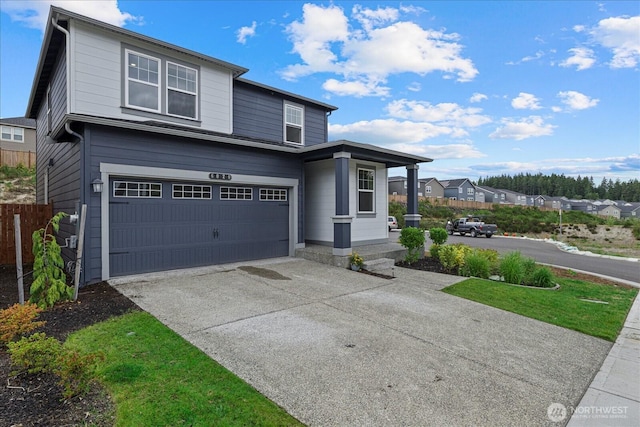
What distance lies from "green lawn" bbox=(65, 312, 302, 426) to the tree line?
116 m

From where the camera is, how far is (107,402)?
2662mm

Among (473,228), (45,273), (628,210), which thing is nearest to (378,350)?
(45,273)

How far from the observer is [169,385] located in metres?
2.94

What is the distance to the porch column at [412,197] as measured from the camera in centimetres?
1231

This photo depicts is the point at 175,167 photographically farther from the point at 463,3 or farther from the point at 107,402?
the point at 463,3

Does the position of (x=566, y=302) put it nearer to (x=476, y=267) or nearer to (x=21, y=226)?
(x=476, y=267)

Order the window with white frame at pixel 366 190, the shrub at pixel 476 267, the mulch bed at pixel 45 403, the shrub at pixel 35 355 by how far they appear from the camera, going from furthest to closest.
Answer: the window with white frame at pixel 366 190 < the shrub at pixel 476 267 < the shrub at pixel 35 355 < the mulch bed at pixel 45 403

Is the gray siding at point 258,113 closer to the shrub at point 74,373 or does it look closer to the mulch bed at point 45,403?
the mulch bed at point 45,403

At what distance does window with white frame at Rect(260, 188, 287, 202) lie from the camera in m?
9.93

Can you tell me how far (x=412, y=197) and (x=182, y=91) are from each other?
873cm

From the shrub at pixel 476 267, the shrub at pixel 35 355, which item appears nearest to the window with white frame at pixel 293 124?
the shrub at pixel 476 267

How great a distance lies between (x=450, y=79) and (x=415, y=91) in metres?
1.73

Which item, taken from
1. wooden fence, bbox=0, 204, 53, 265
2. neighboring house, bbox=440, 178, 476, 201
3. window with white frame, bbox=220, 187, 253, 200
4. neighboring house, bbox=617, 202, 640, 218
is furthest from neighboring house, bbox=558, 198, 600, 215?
wooden fence, bbox=0, 204, 53, 265

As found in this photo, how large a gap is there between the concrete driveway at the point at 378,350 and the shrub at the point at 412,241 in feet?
10.9
